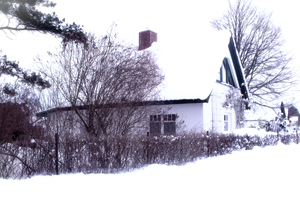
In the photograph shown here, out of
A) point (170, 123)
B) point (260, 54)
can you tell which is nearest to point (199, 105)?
point (170, 123)

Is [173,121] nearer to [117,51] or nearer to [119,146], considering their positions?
[117,51]

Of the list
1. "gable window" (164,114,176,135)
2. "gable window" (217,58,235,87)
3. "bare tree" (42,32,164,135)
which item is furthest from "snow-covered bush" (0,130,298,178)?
"gable window" (217,58,235,87)

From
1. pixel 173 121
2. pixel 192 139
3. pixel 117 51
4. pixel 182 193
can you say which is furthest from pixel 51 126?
pixel 173 121

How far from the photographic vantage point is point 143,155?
30.1 feet

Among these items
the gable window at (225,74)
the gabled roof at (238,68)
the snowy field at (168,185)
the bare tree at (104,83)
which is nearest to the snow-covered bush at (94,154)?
the snowy field at (168,185)

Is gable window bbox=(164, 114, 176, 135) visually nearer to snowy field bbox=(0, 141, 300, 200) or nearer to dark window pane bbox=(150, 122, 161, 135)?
dark window pane bbox=(150, 122, 161, 135)

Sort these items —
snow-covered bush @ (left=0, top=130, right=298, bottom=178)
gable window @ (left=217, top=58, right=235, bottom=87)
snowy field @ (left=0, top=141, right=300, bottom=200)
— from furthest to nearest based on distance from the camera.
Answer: gable window @ (left=217, top=58, right=235, bottom=87) → snow-covered bush @ (left=0, top=130, right=298, bottom=178) → snowy field @ (left=0, top=141, right=300, bottom=200)

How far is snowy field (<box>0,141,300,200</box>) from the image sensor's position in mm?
6465

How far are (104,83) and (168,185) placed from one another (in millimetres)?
4634

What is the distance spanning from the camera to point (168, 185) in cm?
734

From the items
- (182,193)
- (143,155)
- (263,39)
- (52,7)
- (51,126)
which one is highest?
(263,39)

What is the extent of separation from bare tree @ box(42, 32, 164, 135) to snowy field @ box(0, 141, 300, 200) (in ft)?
8.38

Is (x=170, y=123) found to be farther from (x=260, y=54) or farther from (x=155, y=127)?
(x=260, y=54)

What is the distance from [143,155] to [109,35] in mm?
4673
